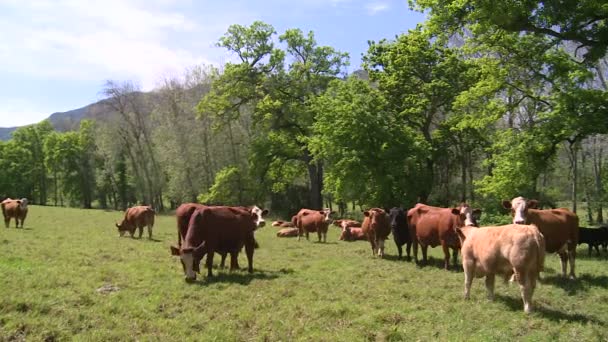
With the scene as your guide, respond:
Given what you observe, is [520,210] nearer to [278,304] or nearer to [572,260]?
[572,260]

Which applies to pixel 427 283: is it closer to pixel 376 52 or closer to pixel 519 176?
pixel 519 176

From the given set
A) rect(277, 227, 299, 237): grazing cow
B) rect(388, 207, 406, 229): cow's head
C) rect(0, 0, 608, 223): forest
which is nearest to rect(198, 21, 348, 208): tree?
rect(0, 0, 608, 223): forest

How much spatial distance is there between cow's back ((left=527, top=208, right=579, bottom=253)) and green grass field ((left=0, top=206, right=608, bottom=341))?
0.91 meters

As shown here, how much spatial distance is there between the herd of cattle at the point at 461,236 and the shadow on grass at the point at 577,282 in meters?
0.40

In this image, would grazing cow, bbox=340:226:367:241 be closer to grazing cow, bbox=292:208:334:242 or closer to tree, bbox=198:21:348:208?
grazing cow, bbox=292:208:334:242

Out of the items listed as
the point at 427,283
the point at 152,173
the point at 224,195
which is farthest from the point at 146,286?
the point at 152,173

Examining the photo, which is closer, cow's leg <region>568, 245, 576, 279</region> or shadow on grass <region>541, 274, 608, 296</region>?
shadow on grass <region>541, 274, 608, 296</region>

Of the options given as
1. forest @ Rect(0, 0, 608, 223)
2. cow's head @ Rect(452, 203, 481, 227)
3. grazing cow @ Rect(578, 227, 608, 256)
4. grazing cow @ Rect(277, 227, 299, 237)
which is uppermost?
forest @ Rect(0, 0, 608, 223)

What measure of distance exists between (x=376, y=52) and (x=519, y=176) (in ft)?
60.9

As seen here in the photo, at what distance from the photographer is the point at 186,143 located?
4956 cm

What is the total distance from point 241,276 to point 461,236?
207 inches

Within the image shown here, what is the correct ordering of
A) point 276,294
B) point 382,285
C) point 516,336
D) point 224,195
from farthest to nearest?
1. point 224,195
2. point 382,285
3. point 276,294
4. point 516,336

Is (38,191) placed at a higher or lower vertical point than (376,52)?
lower

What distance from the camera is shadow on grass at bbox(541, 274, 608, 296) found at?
11.0 meters
